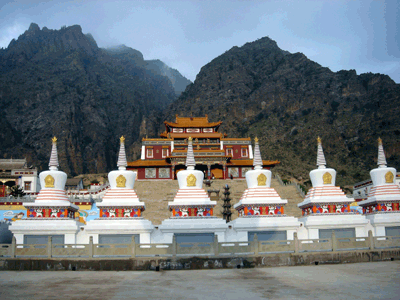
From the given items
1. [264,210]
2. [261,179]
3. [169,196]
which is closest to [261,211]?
[264,210]

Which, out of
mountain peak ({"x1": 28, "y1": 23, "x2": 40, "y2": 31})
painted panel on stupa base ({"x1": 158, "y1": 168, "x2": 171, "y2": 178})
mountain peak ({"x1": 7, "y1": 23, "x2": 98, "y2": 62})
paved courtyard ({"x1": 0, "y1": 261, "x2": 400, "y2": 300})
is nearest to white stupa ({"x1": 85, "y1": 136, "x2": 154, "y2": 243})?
paved courtyard ({"x1": 0, "y1": 261, "x2": 400, "y2": 300})

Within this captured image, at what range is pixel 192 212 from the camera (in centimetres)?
2002

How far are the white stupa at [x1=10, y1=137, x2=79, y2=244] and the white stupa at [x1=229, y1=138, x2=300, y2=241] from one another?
27.0ft

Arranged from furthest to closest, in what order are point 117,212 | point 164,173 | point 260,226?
point 164,173, point 117,212, point 260,226

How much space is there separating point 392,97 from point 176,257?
360 feet

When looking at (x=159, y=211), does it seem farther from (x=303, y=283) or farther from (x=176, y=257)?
(x=303, y=283)

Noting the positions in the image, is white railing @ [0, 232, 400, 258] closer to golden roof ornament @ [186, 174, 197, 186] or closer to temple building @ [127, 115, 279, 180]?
golden roof ornament @ [186, 174, 197, 186]

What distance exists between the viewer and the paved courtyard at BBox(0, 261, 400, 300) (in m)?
9.25

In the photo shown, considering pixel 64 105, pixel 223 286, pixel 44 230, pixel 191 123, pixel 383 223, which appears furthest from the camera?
pixel 64 105

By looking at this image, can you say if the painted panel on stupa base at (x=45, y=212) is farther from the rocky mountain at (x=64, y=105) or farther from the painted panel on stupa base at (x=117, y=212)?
the rocky mountain at (x=64, y=105)

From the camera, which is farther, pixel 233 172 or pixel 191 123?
pixel 191 123

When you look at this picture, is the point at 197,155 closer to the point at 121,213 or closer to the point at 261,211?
the point at 261,211

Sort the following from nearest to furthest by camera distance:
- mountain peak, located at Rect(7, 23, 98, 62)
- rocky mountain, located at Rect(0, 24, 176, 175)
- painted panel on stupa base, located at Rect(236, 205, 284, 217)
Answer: painted panel on stupa base, located at Rect(236, 205, 284, 217) < rocky mountain, located at Rect(0, 24, 176, 175) < mountain peak, located at Rect(7, 23, 98, 62)

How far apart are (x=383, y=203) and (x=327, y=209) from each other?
3.41 m
